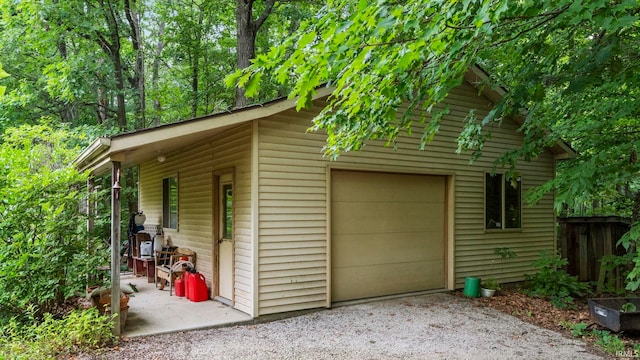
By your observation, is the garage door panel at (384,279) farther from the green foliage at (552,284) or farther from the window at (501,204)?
the green foliage at (552,284)

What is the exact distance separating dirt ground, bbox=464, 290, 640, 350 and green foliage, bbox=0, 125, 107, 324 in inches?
235

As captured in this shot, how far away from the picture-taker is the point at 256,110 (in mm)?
5469

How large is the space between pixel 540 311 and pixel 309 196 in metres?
4.07

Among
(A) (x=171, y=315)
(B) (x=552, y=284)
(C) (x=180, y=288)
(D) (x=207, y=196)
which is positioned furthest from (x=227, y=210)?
(B) (x=552, y=284)

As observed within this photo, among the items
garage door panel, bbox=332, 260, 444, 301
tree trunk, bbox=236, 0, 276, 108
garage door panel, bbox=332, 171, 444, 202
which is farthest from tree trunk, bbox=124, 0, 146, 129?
garage door panel, bbox=332, 260, 444, 301

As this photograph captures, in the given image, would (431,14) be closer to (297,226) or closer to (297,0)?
(297,226)

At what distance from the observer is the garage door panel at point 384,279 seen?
6531 millimetres

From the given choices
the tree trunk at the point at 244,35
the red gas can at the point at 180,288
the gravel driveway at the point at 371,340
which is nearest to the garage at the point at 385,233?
the gravel driveway at the point at 371,340

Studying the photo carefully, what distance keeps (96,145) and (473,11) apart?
4.25 m

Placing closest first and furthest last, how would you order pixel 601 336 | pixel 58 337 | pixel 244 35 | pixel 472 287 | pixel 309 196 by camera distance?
pixel 58 337
pixel 601 336
pixel 309 196
pixel 472 287
pixel 244 35

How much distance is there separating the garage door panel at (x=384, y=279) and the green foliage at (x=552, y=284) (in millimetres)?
1760

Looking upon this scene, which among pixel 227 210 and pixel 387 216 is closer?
pixel 227 210

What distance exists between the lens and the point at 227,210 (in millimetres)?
6664

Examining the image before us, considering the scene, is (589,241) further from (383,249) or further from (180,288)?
(180,288)
